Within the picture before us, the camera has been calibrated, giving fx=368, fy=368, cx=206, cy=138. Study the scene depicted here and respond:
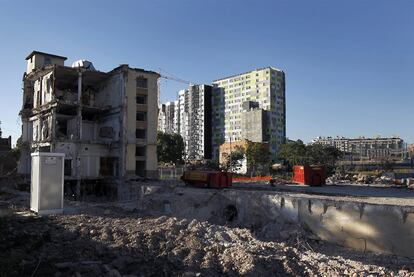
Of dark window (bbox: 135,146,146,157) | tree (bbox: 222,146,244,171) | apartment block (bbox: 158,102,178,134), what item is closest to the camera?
dark window (bbox: 135,146,146,157)

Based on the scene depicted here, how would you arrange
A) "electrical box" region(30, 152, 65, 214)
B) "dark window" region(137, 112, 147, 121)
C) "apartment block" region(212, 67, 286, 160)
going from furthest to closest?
"apartment block" region(212, 67, 286, 160)
"dark window" region(137, 112, 147, 121)
"electrical box" region(30, 152, 65, 214)

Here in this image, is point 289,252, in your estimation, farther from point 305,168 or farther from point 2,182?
point 2,182

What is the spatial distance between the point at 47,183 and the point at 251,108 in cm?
11684

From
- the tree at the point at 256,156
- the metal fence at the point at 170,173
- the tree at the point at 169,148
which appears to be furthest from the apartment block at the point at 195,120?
the metal fence at the point at 170,173

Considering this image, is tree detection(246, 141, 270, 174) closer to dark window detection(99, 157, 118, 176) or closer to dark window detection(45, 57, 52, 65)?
dark window detection(99, 157, 118, 176)

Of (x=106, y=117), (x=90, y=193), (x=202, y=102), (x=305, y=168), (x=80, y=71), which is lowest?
(x=90, y=193)

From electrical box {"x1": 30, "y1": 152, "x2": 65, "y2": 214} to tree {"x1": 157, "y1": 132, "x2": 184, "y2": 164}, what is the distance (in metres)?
59.1

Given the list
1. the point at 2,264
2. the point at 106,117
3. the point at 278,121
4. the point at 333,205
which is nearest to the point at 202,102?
the point at 278,121

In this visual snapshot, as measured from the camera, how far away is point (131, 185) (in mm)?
41500

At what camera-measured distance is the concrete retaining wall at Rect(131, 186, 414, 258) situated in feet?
52.9

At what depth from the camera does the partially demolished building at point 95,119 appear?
45094mm

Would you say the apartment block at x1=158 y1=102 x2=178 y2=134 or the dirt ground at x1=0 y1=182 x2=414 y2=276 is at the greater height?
the apartment block at x1=158 y1=102 x2=178 y2=134

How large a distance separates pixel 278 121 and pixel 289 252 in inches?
4818

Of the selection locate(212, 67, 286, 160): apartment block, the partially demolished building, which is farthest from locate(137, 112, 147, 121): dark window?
locate(212, 67, 286, 160): apartment block
